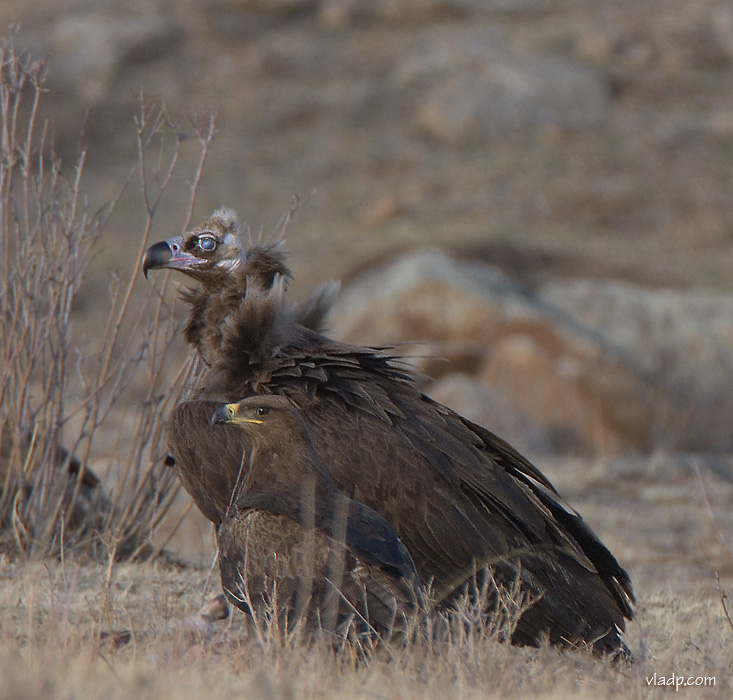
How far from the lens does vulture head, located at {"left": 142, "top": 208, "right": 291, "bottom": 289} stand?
5219 millimetres

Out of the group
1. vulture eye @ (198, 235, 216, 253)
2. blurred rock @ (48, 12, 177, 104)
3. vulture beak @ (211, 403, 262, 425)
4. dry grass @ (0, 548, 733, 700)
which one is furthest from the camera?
blurred rock @ (48, 12, 177, 104)

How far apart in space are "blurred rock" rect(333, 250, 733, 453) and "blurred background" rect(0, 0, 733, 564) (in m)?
0.03

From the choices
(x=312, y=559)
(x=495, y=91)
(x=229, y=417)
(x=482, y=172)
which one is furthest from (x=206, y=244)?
(x=495, y=91)

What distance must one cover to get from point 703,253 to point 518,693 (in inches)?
707

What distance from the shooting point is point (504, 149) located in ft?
77.9

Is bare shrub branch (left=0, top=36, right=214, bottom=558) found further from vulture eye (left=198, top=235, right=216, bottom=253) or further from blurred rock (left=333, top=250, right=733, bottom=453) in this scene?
blurred rock (left=333, top=250, right=733, bottom=453)

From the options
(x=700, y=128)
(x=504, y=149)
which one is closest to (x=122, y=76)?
(x=504, y=149)

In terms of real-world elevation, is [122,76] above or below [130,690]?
above

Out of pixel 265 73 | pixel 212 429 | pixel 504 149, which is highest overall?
pixel 265 73

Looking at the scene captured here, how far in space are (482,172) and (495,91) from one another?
2577mm

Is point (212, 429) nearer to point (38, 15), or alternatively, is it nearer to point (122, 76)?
point (122, 76)

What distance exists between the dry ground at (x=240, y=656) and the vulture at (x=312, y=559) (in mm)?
134

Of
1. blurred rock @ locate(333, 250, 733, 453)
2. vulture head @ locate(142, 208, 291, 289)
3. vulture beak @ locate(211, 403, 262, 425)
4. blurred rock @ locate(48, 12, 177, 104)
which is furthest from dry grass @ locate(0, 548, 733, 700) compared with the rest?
blurred rock @ locate(48, 12, 177, 104)
